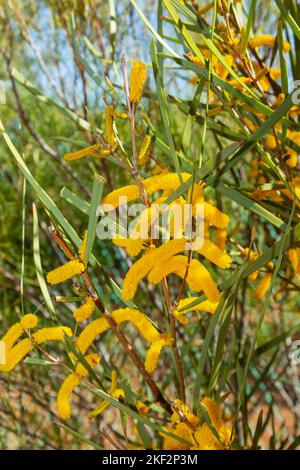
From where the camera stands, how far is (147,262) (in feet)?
1.15

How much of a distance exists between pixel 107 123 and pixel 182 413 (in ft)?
0.56

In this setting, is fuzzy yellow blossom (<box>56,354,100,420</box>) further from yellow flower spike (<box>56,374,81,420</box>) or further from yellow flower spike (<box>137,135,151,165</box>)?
yellow flower spike (<box>137,135,151,165</box>)

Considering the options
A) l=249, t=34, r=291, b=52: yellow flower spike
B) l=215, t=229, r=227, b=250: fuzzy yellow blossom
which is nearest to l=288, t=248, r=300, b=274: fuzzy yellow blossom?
l=215, t=229, r=227, b=250: fuzzy yellow blossom

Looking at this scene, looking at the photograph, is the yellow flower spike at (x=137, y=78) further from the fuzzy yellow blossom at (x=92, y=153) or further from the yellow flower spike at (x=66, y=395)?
the yellow flower spike at (x=66, y=395)

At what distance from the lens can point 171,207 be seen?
364 millimetres

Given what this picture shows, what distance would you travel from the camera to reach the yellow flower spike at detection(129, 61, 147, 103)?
1.11 ft

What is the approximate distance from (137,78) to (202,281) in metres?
0.11

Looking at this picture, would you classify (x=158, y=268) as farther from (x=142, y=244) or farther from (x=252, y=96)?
(x=252, y=96)

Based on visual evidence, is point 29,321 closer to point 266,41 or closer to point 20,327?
point 20,327

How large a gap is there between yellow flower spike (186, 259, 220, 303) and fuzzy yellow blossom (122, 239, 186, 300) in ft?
0.05

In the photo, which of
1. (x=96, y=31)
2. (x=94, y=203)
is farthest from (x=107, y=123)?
Answer: (x=96, y=31)

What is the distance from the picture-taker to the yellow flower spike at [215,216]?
14.4 inches

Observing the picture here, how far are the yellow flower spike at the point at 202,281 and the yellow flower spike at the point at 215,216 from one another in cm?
3

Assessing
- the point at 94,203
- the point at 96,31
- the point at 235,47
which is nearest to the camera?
the point at 94,203
